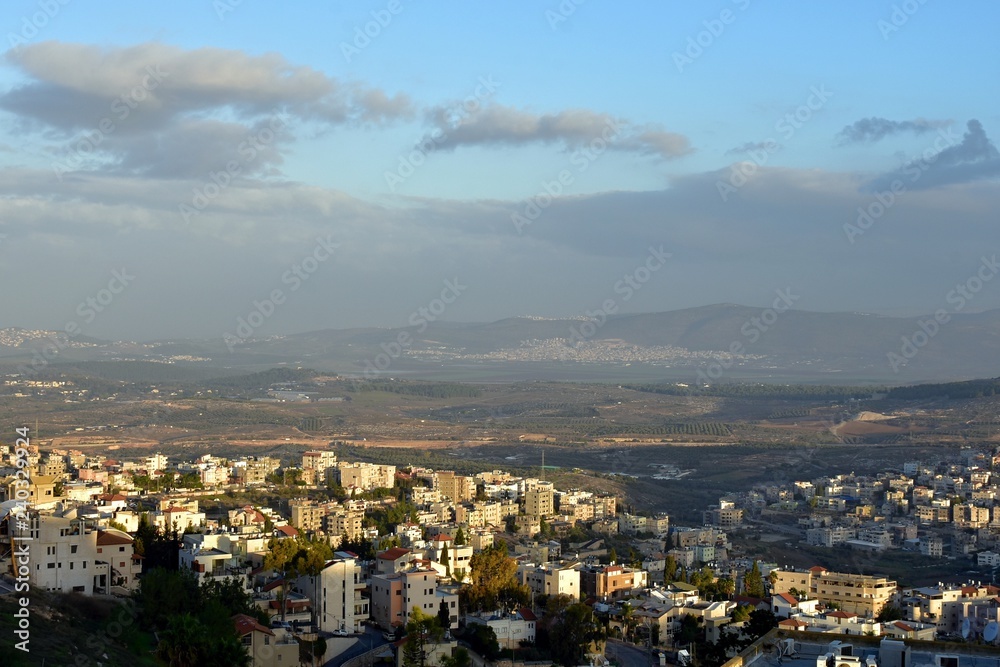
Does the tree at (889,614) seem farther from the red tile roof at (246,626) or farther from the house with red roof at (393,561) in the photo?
the red tile roof at (246,626)

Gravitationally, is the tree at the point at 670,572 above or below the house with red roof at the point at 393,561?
below

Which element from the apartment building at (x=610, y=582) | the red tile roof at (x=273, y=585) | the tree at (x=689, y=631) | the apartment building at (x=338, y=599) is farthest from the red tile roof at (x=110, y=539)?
the apartment building at (x=610, y=582)

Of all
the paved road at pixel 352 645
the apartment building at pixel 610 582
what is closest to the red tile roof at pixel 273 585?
the paved road at pixel 352 645

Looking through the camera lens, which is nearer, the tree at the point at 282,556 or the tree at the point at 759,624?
the tree at the point at 759,624

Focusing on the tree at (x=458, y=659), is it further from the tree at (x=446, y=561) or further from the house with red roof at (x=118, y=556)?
the tree at (x=446, y=561)

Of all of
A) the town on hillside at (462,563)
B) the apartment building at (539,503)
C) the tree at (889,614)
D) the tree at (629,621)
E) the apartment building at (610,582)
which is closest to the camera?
the town on hillside at (462,563)

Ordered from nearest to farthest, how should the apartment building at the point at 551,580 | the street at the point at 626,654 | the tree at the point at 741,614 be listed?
the street at the point at 626,654 → the tree at the point at 741,614 → the apartment building at the point at 551,580

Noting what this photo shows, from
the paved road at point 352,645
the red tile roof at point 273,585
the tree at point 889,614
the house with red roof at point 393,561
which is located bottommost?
Result: the tree at point 889,614

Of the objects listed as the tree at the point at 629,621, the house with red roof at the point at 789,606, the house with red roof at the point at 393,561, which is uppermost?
the house with red roof at the point at 393,561

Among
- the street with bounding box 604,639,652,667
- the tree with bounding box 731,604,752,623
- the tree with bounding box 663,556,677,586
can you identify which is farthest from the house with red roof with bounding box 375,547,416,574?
the tree with bounding box 663,556,677,586
